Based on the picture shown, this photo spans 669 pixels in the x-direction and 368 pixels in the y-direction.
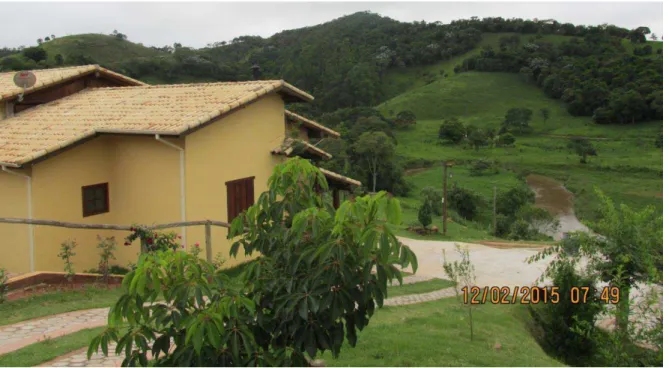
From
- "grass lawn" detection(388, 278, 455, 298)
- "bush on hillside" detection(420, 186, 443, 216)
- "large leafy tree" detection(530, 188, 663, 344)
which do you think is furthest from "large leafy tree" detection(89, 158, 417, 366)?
"bush on hillside" detection(420, 186, 443, 216)

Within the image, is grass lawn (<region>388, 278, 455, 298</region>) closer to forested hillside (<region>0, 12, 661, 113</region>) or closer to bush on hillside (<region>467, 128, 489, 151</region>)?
forested hillside (<region>0, 12, 661, 113</region>)

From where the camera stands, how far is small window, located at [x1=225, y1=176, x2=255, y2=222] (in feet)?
42.7

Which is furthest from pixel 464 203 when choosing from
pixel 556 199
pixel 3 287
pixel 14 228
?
pixel 3 287

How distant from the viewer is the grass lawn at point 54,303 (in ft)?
28.6

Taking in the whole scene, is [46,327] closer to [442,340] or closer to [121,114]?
[442,340]

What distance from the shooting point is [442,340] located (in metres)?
8.02

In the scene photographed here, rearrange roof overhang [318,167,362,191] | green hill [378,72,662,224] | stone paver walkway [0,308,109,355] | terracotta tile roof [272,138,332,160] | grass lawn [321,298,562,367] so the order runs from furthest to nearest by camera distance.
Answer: green hill [378,72,662,224]
roof overhang [318,167,362,191]
terracotta tile roof [272,138,332,160]
stone paver walkway [0,308,109,355]
grass lawn [321,298,562,367]

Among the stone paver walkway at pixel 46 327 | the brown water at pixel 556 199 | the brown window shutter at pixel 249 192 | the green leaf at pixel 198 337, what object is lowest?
the brown water at pixel 556 199

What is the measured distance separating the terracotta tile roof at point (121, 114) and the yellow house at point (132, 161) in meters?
0.03

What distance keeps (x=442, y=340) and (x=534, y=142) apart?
52.8m

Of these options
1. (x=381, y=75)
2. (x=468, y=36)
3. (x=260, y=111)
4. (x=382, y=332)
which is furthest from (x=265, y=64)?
(x=382, y=332)

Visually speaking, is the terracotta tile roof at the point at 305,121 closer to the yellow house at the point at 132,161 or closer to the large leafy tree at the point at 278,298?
the yellow house at the point at 132,161

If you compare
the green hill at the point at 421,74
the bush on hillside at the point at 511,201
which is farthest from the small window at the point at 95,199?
the green hill at the point at 421,74

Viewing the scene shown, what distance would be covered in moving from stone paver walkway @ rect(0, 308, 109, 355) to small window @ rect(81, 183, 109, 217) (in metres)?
3.71
